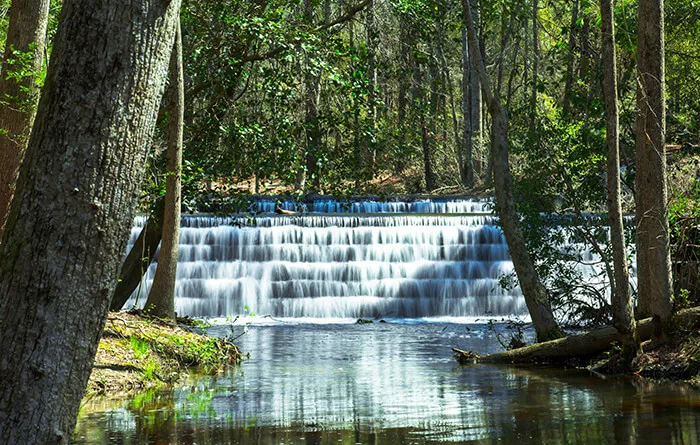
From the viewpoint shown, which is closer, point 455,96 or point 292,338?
point 292,338

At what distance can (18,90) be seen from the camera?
10.9m

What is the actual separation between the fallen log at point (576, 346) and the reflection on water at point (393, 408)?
0.42 metres

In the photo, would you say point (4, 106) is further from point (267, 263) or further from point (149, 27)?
Result: point (267, 263)

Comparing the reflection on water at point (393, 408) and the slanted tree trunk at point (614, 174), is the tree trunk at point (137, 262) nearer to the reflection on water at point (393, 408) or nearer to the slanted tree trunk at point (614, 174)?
the reflection on water at point (393, 408)

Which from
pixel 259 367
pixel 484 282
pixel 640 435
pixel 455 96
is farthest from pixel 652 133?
pixel 455 96

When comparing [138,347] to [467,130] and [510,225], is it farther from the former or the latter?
[467,130]

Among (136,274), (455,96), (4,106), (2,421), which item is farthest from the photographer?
(455,96)

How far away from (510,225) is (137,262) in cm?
586

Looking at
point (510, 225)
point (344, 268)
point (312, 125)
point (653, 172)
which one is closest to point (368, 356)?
point (510, 225)

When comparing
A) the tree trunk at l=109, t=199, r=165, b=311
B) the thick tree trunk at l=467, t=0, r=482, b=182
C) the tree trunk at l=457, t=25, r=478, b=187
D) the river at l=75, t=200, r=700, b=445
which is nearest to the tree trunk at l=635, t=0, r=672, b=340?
the river at l=75, t=200, r=700, b=445

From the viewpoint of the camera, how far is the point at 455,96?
2012 inches

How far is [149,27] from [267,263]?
19.7 m

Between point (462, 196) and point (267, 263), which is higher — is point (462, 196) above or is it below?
above

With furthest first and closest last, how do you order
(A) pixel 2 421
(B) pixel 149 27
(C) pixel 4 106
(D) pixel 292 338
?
(D) pixel 292 338 < (C) pixel 4 106 < (B) pixel 149 27 < (A) pixel 2 421
